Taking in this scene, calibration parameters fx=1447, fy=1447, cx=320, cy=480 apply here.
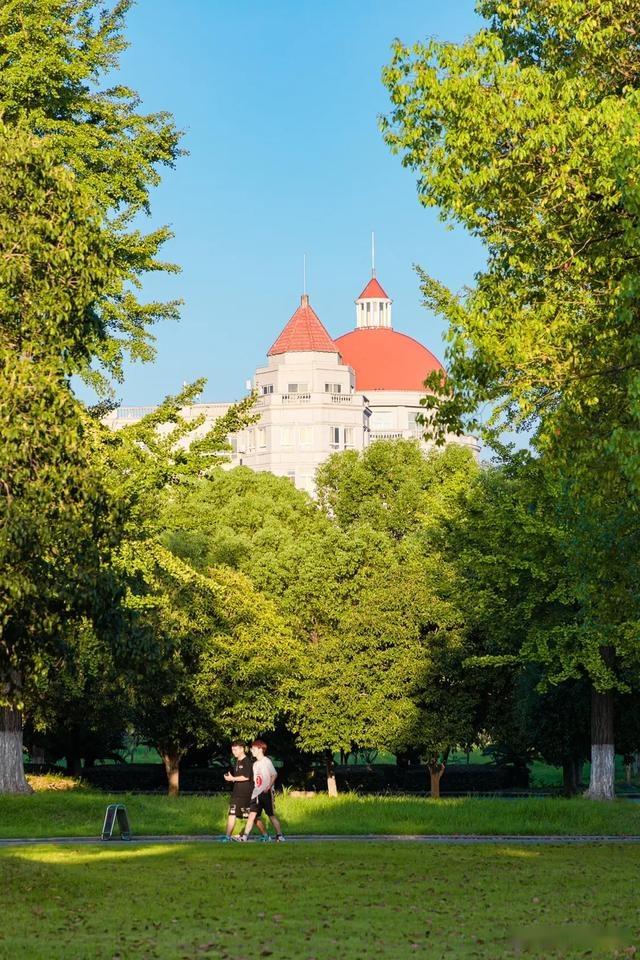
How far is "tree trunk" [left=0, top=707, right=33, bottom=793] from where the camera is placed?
3131cm

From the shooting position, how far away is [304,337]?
5930 inches

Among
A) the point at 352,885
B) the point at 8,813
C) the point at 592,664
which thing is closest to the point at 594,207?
the point at 352,885

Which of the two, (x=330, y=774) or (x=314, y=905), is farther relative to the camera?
(x=330, y=774)

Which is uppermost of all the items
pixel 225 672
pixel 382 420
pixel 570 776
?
pixel 382 420

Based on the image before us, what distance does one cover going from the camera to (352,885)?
16.3m

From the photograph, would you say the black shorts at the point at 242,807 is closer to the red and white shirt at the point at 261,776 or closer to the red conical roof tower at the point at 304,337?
the red and white shirt at the point at 261,776

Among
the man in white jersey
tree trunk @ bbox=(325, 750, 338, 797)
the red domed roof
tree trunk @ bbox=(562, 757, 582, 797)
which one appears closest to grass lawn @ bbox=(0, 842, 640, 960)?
the man in white jersey

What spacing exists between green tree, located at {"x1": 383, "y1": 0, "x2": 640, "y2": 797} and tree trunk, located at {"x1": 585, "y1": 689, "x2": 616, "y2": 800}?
20146mm

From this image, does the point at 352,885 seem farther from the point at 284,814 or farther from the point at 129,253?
the point at 129,253

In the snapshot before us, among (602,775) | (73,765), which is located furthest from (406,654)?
(73,765)

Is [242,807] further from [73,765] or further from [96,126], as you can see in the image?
[73,765]

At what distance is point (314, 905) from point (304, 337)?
137 meters

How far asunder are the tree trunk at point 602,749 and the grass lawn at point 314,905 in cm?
1863

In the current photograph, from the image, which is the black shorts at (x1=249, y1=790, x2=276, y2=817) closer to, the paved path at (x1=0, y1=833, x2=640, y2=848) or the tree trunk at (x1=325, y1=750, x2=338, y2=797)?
the paved path at (x1=0, y1=833, x2=640, y2=848)
